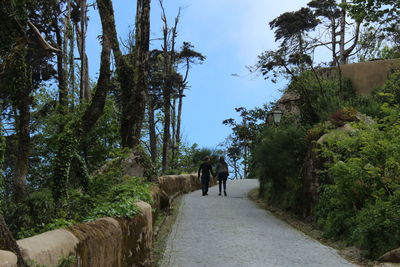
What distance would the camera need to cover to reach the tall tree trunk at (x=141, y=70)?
1502cm

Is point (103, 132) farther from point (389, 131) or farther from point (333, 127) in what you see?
point (389, 131)

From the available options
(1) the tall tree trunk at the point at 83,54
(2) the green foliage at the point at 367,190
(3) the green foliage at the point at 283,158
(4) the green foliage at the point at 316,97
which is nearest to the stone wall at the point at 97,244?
(2) the green foliage at the point at 367,190

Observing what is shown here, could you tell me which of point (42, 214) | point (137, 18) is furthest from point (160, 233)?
point (137, 18)

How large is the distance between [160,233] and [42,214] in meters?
4.82

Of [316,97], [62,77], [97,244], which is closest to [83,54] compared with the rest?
[62,77]

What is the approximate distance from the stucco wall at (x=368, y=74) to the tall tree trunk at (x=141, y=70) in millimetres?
12134

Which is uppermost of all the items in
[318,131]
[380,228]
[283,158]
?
[318,131]

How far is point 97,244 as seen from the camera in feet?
15.9

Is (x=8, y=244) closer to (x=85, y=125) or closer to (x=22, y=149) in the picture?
(x=85, y=125)

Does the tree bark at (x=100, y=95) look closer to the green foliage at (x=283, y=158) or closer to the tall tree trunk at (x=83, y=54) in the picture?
the green foliage at (x=283, y=158)

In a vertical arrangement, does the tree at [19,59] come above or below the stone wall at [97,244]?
above

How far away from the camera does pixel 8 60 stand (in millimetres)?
9289

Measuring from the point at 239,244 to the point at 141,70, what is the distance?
770cm

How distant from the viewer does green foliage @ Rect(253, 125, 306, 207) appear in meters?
14.7
